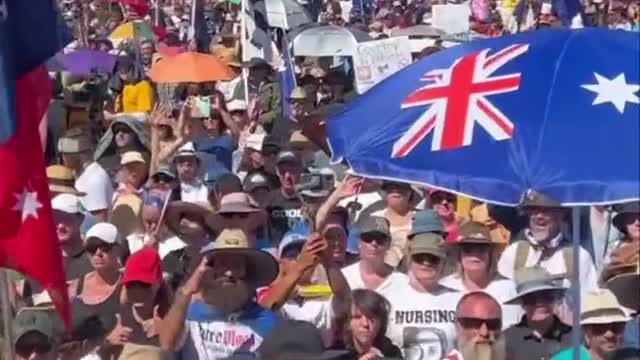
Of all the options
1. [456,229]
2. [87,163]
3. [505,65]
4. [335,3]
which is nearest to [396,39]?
[87,163]

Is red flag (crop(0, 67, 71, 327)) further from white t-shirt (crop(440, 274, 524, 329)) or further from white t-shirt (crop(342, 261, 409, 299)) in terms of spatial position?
white t-shirt (crop(440, 274, 524, 329))

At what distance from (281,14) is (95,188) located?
10.5 meters

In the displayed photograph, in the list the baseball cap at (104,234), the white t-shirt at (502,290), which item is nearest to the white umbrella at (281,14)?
the baseball cap at (104,234)

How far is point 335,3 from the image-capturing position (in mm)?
26531

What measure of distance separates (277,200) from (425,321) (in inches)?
123

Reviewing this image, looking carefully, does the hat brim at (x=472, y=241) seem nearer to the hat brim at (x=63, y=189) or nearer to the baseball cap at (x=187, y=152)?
the hat brim at (x=63, y=189)

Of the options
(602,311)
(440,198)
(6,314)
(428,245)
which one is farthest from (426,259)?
(6,314)

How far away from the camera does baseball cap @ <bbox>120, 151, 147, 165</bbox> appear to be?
33.8 ft

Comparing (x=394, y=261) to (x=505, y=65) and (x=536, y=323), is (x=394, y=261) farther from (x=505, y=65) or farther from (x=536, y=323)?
(x=505, y=65)

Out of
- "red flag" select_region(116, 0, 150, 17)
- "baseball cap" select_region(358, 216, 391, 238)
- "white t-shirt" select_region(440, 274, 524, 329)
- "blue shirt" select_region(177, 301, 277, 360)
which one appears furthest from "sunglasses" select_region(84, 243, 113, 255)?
"red flag" select_region(116, 0, 150, 17)

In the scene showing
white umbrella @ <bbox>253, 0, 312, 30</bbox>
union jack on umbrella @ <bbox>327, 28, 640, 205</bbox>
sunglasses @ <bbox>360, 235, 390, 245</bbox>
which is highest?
union jack on umbrella @ <bbox>327, 28, 640, 205</bbox>

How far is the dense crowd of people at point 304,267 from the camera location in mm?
6395

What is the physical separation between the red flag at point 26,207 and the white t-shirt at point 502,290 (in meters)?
1.78

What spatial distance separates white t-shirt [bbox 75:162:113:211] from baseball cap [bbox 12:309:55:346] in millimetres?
2947
